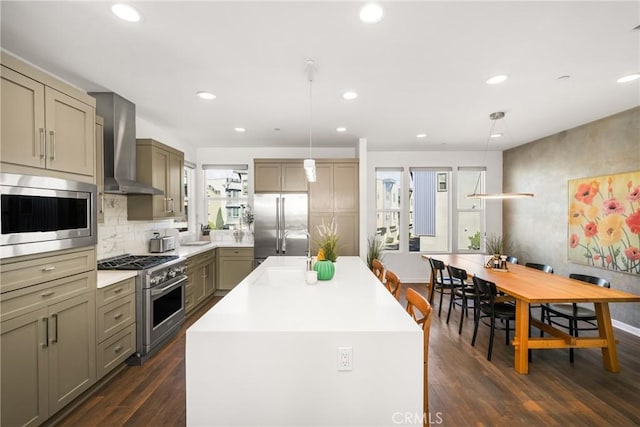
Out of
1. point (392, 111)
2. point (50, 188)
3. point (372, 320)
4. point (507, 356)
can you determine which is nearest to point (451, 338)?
point (507, 356)

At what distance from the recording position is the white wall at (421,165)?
19.3 feet

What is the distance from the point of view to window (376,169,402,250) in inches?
236

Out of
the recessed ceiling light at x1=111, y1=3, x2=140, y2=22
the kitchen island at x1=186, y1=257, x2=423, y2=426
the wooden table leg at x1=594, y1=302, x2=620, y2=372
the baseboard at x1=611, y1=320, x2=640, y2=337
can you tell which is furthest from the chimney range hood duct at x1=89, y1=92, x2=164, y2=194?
the baseboard at x1=611, y1=320, x2=640, y2=337

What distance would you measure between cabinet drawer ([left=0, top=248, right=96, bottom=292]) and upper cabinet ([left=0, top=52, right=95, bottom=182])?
55cm

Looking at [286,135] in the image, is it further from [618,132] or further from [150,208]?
[618,132]

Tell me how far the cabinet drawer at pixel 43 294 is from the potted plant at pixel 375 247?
13.2 feet

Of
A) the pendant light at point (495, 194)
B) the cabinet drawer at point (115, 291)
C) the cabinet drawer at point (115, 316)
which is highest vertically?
the pendant light at point (495, 194)

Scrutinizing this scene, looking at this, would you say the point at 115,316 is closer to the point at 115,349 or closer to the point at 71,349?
the point at 115,349

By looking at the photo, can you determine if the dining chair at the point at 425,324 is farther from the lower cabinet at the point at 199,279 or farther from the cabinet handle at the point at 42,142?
the lower cabinet at the point at 199,279

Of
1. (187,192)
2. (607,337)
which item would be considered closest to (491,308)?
(607,337)

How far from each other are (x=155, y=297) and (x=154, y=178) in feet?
4.68

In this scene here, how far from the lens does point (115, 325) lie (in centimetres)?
252

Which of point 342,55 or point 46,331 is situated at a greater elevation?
point 342,55

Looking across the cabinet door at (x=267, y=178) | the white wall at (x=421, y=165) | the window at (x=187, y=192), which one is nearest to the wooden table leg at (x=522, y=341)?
the white wall at (x=421, y=165)
